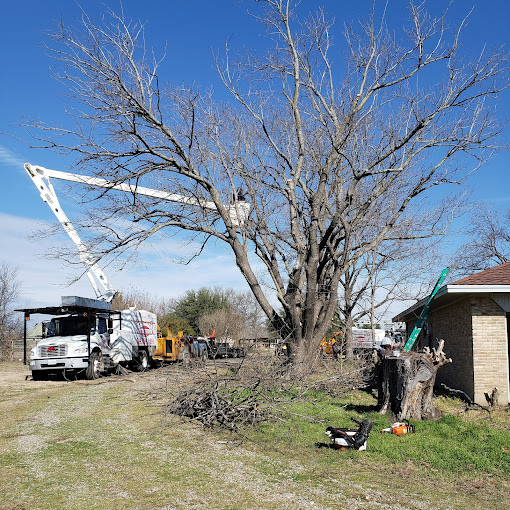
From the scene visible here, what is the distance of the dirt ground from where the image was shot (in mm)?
5879

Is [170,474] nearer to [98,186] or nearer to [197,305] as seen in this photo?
[98,186]

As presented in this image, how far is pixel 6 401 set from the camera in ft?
46.0

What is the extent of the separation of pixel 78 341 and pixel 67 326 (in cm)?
108

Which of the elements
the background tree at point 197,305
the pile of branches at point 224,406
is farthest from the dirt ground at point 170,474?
the background tree at point 197,305

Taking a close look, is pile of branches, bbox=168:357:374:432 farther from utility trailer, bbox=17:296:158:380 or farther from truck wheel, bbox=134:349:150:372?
truck wheel, bbox=134:349:150:372

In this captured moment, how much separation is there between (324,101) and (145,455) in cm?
1254

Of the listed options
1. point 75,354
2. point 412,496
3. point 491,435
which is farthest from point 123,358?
point 412,496

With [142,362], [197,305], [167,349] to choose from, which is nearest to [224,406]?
[142,362]

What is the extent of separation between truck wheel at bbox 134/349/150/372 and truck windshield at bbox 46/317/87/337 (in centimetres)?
506

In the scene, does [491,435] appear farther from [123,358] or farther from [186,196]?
[123,358]

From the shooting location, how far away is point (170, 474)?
690 cm

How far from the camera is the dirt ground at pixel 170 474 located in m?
5.88

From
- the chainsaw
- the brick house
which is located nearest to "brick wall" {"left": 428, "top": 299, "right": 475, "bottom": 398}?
the brick house

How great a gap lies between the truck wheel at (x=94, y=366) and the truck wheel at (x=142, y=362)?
4.27 meters
